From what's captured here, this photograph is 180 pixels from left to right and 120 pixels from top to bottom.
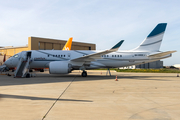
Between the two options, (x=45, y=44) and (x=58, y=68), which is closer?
(x=58, y=68)

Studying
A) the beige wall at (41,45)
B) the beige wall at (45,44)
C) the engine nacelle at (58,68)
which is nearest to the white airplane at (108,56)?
the engine nacelle at (58,68)

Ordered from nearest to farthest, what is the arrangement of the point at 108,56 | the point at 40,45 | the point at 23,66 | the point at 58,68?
the point at 58,68
the point at 23,66
the point at 108,56
the point at 40,45

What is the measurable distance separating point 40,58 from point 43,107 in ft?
46.6

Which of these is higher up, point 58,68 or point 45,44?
point 45,44

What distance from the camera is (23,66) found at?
60.6 ft

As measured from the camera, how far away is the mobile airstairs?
1757 cm

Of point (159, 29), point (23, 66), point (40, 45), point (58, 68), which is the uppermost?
point (40, 45)

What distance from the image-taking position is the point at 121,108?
5.43 meters

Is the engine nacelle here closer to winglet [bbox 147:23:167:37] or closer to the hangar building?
winglet [bbox 147:23:167:37]

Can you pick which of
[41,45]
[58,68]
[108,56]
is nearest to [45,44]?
[41,45]

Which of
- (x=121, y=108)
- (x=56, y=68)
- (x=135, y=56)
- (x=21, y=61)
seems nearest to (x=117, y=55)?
(x=135, y=56)

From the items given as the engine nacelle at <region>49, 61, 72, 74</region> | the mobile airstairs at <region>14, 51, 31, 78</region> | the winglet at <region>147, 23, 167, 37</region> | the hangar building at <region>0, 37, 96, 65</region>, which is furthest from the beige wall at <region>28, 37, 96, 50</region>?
the winglet at <region>147, 23, 167, 37</region>

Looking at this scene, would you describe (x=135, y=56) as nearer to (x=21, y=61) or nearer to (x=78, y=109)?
(x=21, y=61)

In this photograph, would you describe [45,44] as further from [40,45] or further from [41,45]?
[40,45]
